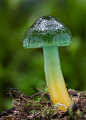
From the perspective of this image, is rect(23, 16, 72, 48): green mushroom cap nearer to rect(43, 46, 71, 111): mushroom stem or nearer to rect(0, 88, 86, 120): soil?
rect(43, 46, 71, 111): mushroom stem

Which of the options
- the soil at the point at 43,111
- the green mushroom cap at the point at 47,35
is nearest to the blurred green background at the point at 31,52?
the soil at the point at 43,111

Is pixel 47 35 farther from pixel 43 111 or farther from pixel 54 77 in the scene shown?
pixel 43 111

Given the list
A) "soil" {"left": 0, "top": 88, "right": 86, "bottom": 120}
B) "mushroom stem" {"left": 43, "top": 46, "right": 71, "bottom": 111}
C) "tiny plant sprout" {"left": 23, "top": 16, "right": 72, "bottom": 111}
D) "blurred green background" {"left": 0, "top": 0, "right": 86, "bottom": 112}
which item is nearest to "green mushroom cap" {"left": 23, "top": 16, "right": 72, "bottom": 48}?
"tiny plant sprout" {"left": 23, "top": 16, "right": 72, "bottom": 111}

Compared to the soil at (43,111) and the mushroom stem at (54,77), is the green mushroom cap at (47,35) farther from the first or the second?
the soil at (43,111)

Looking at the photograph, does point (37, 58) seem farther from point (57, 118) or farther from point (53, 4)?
point (57, 118)

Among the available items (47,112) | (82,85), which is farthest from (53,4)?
(47,112)

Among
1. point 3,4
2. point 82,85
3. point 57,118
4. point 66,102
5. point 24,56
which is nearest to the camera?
point 57,118

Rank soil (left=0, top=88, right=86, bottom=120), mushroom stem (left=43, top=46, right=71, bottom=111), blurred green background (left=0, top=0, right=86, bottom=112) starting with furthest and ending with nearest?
1. blurred green background (left=0, top=0, right=86, bottom=112)
2. mushroom stem (left=43, top=46, right=71, bottom=111)
3. soil (left=0, top=88, right=86, bottom=120)
